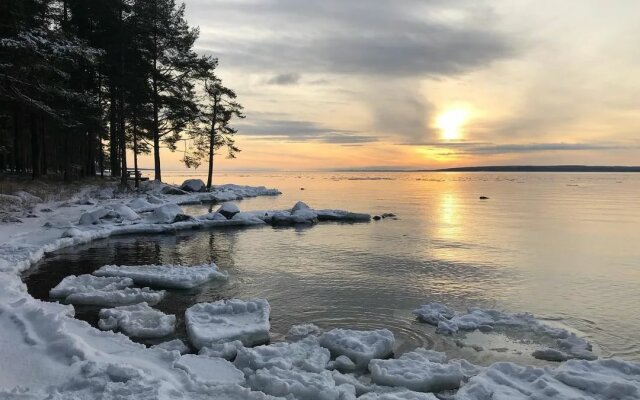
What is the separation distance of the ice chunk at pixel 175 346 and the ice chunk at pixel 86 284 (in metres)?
3.79

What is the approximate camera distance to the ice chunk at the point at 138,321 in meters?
8.09

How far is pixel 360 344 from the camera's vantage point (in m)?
7.40

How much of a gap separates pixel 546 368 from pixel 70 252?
1390 cm

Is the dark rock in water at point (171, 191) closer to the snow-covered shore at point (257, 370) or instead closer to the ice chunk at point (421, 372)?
the snow-covered shore at point (257, 370)

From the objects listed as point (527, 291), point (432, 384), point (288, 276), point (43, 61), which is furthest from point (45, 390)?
point (43, 61)

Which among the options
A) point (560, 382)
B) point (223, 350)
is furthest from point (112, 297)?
point (560, 382)

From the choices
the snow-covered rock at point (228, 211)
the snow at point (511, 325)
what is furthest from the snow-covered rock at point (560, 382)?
the snow-covered rock at point (228, 211)

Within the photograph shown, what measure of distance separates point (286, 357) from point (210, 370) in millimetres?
1086

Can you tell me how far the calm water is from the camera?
921 centimetres

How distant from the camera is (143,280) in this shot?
38.1 ft

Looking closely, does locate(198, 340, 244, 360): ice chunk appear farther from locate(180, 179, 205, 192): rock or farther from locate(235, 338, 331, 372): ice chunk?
locate(180, 179, 205, 192): rock

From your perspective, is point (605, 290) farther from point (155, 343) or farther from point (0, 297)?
point (0, 297)

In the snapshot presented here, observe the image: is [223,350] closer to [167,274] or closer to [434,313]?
[434,313]

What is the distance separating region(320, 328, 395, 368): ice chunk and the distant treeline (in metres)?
16.1
